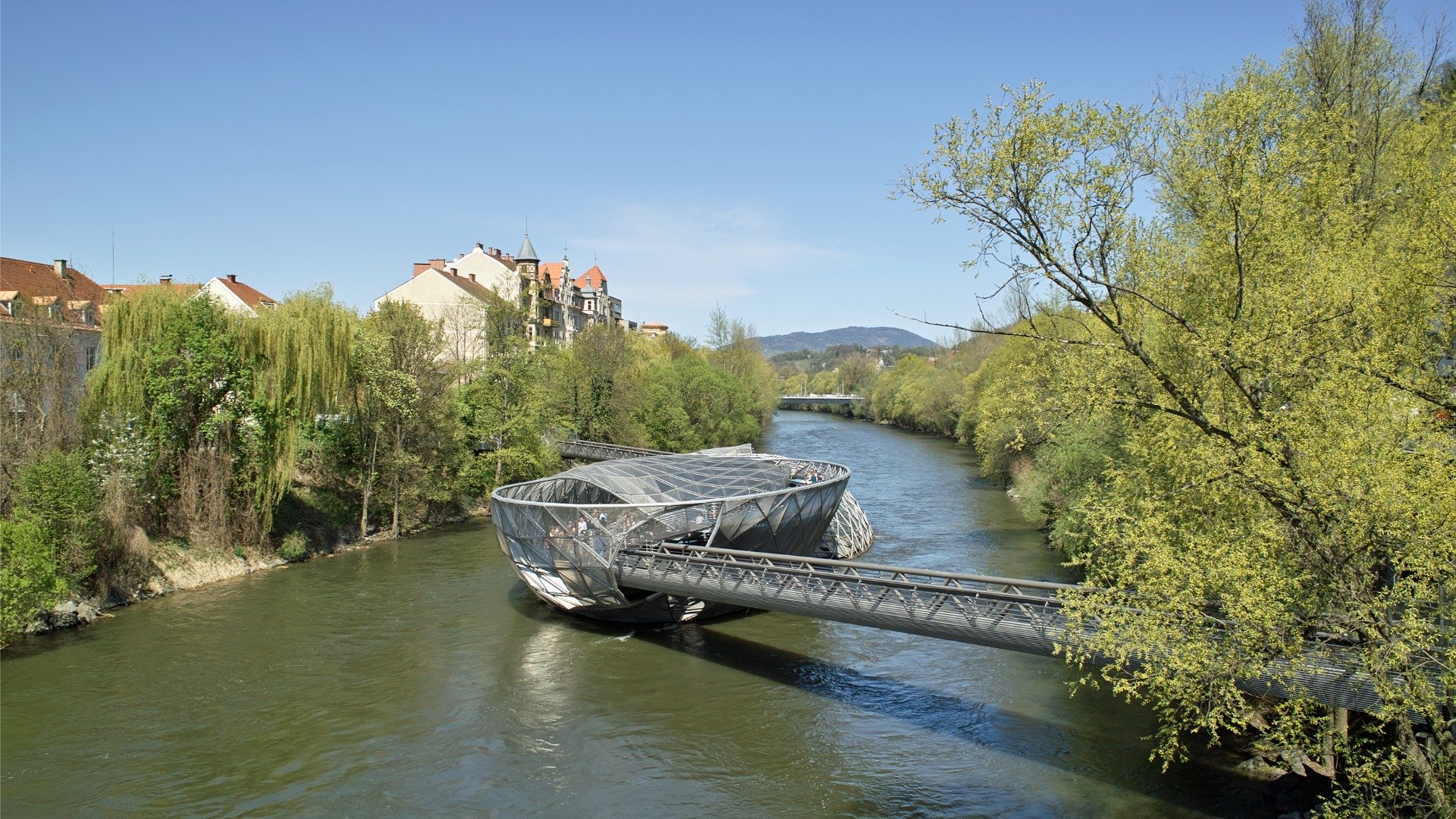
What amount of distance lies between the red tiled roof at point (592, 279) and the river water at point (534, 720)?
8446cm

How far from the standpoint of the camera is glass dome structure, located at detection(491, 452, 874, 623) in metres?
22.6

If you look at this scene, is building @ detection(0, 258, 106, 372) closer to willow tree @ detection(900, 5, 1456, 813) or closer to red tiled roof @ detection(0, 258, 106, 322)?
red tiled roof @ detection(0, 258, 106, 322)

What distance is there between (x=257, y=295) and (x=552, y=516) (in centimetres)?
4497

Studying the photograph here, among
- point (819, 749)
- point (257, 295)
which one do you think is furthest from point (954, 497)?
point (257, 295)

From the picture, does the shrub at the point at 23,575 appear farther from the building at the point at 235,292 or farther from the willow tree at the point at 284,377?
the building at the point at 235,292

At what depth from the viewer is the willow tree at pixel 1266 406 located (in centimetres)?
937

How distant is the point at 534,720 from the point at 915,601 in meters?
7.49

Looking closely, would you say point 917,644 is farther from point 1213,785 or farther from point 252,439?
point 252,439

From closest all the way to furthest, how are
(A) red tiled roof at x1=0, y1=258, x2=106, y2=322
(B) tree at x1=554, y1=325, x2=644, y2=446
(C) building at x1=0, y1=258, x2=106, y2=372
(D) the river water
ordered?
1. (D) the river water
2. (C) building at x1=0, y1=258, x2=106, y2=372
3. (A) red tiled roof at x1=0, y1=258, x2=106, y2=322
4. (B) tree at x1=554, y1=325, x2=644, y2=446

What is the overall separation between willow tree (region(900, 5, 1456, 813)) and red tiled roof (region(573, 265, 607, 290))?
320 feet

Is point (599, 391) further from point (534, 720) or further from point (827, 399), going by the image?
point (827, 399)

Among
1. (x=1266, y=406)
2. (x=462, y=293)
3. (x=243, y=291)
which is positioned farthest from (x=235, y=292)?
(x=1266, y=406)

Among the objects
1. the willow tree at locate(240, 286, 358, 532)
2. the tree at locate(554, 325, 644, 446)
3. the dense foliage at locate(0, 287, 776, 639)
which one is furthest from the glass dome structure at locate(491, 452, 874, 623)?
the tree at locate(554, 325, 644, 446)

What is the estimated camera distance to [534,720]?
1759 centimetres
